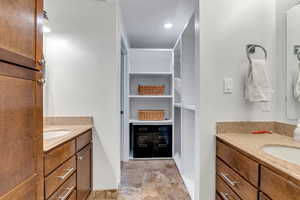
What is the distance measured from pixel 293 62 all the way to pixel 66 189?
1953 mm

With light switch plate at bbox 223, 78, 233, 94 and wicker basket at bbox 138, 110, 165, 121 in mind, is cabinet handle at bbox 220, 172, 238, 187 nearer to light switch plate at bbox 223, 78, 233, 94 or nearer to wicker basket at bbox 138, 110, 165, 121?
light switch plate at bbox 223, 78, 233, 94

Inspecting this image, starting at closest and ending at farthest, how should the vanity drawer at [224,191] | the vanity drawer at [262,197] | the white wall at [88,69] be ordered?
the vanity drawer at [262,197], the vanity drawer at [224,191], the white wall at [88,69]

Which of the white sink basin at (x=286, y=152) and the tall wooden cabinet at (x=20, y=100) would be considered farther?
the white sink basin at (x=286, y=152)

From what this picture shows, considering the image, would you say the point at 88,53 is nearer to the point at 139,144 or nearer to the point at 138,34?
the point at 138,34

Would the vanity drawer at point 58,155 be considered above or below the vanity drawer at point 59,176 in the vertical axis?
above

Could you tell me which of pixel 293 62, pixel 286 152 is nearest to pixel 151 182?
pixel 286 152

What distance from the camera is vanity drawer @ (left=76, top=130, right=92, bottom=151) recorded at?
1.70 metres

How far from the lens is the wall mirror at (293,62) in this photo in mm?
1433

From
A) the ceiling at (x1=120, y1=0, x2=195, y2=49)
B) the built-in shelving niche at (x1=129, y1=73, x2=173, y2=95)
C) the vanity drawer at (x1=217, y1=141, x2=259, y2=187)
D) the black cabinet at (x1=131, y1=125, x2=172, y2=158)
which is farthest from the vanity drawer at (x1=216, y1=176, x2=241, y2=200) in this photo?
the built-in shelving niche at (x1=129, y1=73, x2=173, y2=95)

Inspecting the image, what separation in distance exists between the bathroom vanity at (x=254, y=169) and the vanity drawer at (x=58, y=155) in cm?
115

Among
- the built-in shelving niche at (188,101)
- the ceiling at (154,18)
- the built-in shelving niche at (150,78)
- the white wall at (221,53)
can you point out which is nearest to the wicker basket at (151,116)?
the built-in shelving niche at (150,78)

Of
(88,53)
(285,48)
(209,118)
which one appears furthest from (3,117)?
(285,48)

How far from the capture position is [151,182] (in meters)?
2.60

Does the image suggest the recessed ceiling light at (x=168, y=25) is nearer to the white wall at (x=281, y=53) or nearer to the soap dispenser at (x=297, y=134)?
the white wall at (x=281, y=53)
